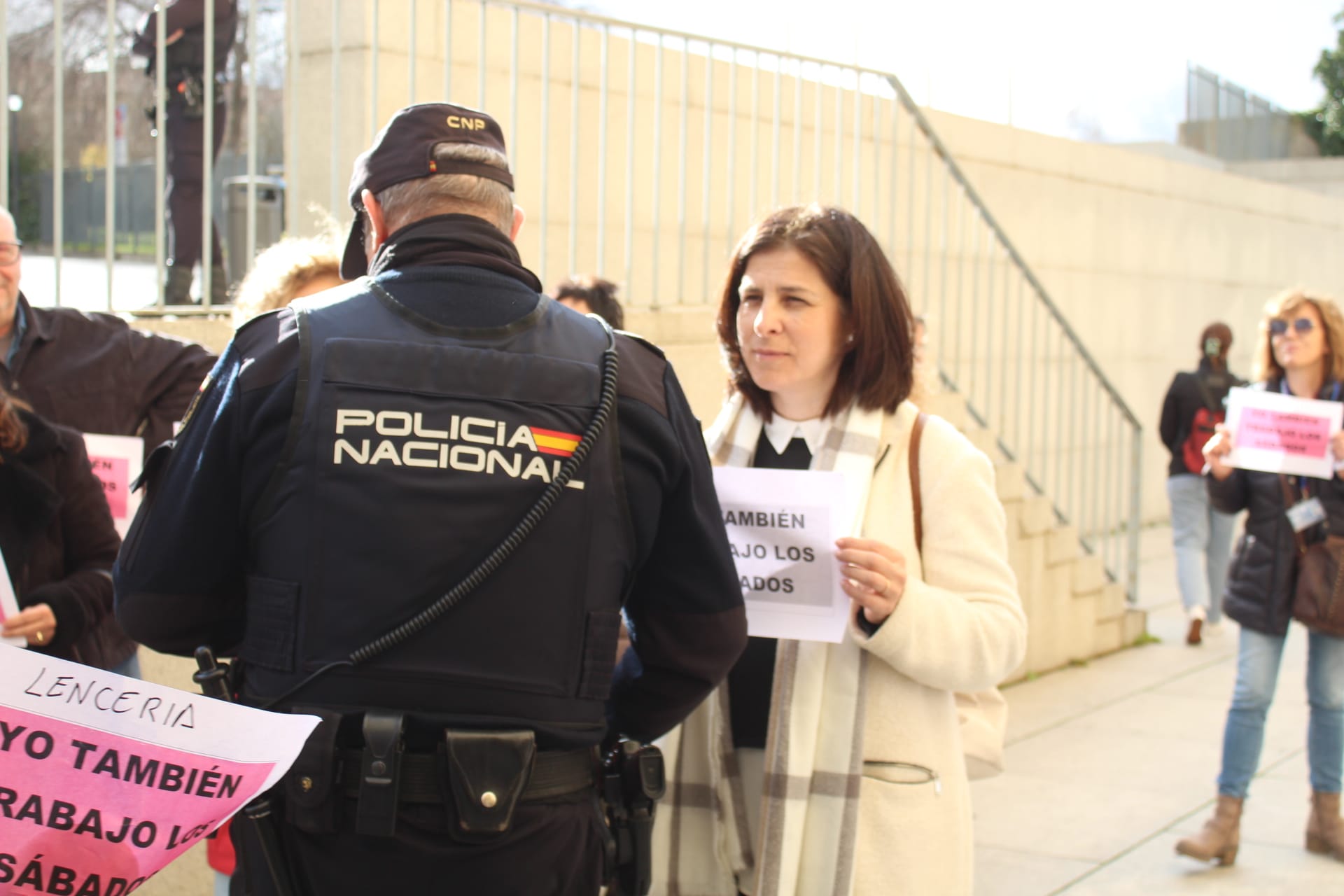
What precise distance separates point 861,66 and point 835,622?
555cm

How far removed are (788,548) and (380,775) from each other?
108 centimetres

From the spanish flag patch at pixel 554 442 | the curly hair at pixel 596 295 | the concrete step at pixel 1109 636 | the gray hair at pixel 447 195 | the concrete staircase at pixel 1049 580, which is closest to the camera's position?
the spanish flag patch at pixel 554 442

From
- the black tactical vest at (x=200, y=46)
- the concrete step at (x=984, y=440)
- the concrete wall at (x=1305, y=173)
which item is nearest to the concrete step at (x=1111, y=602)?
the concrete step at (x=984, y=440)

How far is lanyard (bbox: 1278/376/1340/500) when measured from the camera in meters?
5.03

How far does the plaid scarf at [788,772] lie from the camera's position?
2770 millimetres

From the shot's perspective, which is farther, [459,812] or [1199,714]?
[1199,714]

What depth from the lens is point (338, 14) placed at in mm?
5195

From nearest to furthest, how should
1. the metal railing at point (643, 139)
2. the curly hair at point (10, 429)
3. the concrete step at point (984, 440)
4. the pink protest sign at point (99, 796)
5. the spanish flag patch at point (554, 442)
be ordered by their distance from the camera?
the pink protest sign at point (99, 796) → the spanish flag patch at point (554, 442) → the curly hair at point (10, 429) → the metal railing at point (643, 139) → the concrete step at point (984, 440)

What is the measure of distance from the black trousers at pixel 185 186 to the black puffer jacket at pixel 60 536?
5.91 ft

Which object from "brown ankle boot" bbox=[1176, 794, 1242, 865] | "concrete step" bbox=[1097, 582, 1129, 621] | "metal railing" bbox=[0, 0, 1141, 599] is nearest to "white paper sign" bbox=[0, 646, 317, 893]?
"metal railing" bbox=[0, 0, 1141, 599]

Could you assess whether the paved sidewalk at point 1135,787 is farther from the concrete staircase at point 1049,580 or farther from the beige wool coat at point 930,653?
the beige wool coat at point 930,653

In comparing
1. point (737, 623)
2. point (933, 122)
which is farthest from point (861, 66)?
point (737, 623)

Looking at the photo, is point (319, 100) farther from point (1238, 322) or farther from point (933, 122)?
point (1238, 322)

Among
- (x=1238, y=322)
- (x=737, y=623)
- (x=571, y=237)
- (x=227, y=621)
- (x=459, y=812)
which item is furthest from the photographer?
(x=1238, y=322)
